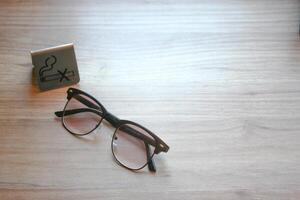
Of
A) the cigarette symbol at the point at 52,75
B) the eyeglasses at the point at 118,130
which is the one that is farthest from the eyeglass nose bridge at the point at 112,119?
the cigarette symbol at the point at 52,75

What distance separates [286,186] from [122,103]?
11.8 inches

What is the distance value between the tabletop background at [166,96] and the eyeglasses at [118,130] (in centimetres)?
1

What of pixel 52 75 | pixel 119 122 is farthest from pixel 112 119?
pixel 52 75

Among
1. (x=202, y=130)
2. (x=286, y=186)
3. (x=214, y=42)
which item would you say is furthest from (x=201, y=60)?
(x=286, y=186)

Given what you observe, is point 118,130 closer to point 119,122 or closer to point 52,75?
point 119,122

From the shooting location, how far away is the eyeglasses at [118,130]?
70 cm

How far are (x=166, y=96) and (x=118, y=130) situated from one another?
11 cm

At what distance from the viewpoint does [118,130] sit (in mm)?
735

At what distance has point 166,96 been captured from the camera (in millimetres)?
779

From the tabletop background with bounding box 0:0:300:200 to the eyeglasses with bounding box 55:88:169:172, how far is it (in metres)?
0.01

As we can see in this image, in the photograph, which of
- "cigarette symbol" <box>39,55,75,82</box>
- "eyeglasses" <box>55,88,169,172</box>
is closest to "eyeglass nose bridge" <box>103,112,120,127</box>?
"eyeglasses" <box>55,88,169,172</box>

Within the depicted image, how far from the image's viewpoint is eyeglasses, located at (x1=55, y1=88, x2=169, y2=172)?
698 mm

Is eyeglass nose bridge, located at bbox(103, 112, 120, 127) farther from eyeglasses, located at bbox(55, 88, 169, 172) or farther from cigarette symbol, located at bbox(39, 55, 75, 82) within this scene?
cigarette symbol, located at bbox(39, 55, 75, 82)

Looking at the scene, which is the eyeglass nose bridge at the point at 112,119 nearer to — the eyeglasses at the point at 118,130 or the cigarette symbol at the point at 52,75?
the eyeglasses at the point at 118,130
